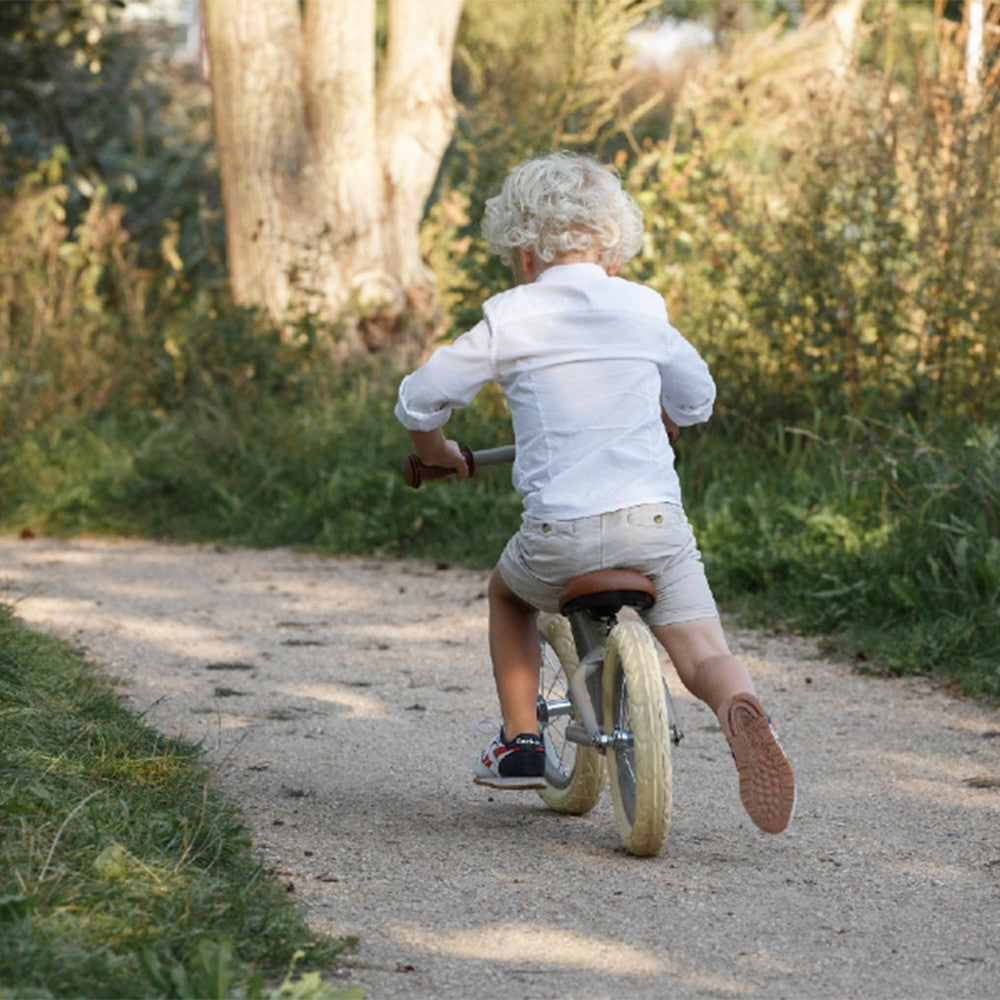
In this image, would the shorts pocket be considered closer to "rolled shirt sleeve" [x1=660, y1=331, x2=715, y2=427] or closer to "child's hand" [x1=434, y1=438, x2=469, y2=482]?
"rolled shirt sleeve" [x1=660, y1=331, x2=715, y2=427]

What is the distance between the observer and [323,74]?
10289 millimetres

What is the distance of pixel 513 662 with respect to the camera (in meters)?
4.09

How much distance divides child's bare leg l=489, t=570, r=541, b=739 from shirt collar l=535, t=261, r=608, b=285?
719 millimetres

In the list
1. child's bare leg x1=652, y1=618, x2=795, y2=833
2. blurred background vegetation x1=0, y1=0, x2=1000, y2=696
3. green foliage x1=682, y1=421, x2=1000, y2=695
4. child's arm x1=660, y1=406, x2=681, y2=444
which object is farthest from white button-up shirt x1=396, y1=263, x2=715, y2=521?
blurred background vegetation x1=0, y1=0, x2=1000, y2=696

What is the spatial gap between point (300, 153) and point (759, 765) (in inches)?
289

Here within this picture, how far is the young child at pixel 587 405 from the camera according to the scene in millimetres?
3721

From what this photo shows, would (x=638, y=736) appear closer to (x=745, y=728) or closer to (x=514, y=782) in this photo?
(x=745, y=728)

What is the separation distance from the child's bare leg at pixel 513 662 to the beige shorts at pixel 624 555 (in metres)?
0.19

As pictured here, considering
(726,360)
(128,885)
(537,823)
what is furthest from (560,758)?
(726,360)

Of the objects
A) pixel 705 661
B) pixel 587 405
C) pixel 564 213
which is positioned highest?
pixel 564 213

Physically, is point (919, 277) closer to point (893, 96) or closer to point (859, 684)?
point (893, 96)

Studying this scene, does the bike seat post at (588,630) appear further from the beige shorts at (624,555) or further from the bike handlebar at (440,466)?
the bike handlebar at (440,466)

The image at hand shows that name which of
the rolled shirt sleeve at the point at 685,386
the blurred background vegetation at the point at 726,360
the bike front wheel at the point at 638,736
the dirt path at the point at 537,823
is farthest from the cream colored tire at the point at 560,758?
the blurred background vegetation at the point at 726,360

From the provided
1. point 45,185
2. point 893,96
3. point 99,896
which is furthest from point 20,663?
point 45,185
